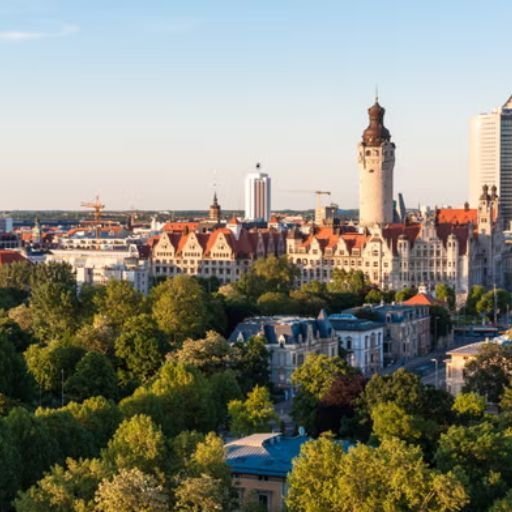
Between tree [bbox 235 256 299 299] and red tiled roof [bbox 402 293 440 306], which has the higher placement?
tree [bbox 235 256 299 299]

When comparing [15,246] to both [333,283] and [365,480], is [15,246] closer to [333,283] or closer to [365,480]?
[333,283]

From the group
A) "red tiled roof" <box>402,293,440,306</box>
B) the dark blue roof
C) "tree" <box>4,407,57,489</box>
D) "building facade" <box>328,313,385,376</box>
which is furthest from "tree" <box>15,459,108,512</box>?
"red tiled roof" <box>402,293,440,306</box>

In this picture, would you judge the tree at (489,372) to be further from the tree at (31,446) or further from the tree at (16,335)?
the tree at (16,335)

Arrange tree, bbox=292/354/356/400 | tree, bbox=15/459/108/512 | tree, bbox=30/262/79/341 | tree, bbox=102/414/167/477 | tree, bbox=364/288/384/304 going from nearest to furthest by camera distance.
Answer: tree, bbox=15/459/108/512
tree, bbox=102/414/167/477
tree, bbox=292/354/356/400
tree, bbox=30/262/79/341
tree, bbox=364/288/384/304

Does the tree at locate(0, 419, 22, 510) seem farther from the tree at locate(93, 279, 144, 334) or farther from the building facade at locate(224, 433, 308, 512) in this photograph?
the tree at locate(93, 279, 144, 334)

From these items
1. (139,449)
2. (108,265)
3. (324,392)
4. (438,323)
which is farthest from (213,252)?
(139,449)

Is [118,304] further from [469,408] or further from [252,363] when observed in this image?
[469,408]

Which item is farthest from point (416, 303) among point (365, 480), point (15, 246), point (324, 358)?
point (15, 246)
